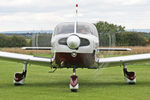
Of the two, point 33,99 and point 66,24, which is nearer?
point 33,99

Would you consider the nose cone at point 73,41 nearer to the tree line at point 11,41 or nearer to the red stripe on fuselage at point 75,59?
the red stripe on fuselage at point 75,59

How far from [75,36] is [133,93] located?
240 centimetres

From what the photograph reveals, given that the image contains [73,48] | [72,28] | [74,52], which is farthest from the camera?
[72,28]

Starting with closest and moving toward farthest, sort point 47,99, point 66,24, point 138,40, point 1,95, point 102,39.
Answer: point 47,99 < point 1,95 < point 66,24 < point 102,39 < point 138,40

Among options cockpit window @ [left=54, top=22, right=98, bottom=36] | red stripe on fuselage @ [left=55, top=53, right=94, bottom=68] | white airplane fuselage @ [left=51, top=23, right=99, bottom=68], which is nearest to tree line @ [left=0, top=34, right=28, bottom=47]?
cockpit window @ [left=54, top=22, right=98, bottom=36]

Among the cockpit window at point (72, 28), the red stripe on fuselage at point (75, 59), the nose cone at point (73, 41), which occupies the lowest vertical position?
the red stripe on fuselage at point (75, 59)

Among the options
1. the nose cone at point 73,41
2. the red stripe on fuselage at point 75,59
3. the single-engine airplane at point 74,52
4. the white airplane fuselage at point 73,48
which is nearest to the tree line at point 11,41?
the single-engine airplane at point 74,52

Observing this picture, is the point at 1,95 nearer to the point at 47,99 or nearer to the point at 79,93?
the point at 47,99

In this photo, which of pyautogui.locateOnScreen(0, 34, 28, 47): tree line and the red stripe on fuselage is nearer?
the red stripe on fuselage

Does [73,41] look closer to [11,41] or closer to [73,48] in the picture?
[73,48]

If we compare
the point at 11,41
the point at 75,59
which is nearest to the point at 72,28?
the point at 75,59

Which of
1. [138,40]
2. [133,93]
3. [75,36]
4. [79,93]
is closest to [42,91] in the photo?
[79,93]

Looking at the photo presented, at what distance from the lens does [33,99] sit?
30.6 feet

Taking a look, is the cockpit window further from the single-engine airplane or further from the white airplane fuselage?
the white airplane fuselage
